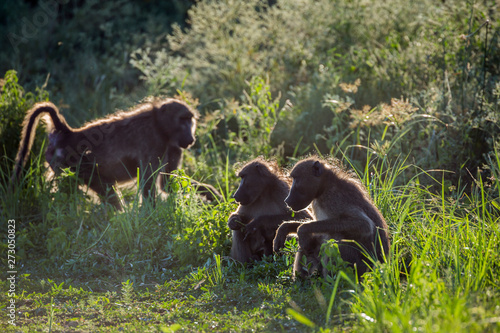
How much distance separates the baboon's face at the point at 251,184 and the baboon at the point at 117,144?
3.36 feet

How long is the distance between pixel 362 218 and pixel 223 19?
569 cm

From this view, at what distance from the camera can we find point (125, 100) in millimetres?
8320

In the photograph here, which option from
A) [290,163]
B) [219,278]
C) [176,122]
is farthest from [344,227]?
[176,122]

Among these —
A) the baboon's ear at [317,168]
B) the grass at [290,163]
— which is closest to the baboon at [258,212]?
the grass at [290,163]

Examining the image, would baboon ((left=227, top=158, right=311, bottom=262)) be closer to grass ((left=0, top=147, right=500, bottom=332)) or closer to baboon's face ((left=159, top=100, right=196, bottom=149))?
grass ((left=0, top=147, right=500, bottom=332))

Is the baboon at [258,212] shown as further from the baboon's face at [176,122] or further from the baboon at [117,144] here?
the baboon's face at [176,122]

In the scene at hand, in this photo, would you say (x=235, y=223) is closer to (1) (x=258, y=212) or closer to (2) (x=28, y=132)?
(1) (x=258, y=212)

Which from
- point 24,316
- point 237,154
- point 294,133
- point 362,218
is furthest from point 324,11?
point 24,316

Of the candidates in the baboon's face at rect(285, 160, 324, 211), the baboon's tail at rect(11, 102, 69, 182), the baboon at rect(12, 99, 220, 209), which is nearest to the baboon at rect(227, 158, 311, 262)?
the baboon's face at rect(285, 160, 324, 211)

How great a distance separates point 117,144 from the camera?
6035 mm

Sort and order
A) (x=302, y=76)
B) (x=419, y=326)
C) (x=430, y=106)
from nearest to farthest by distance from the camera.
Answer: (x=419, y=326) < (x=430, y=106) < (x=302, y=76)

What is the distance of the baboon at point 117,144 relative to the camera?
5832 mm

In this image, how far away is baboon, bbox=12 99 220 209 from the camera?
19.1ft

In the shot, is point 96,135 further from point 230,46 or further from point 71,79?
point 71,79
